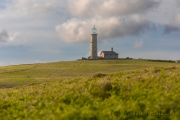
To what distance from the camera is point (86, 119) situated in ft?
28.9

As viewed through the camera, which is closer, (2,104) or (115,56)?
(2,104)

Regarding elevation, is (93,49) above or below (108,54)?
above

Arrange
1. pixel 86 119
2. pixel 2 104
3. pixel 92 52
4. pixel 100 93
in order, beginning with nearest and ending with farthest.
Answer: pixel 86 119, pixel 100 93, pixel 2 104, pixel 92 52

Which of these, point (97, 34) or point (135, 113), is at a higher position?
point (97, 34)

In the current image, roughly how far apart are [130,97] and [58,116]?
307cm

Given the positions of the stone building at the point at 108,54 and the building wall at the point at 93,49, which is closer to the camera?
the building wall at the point at 93,49

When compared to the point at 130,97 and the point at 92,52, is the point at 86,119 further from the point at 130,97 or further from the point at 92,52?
the point at 92,52

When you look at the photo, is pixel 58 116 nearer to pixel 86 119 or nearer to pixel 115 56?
pixel 86 119

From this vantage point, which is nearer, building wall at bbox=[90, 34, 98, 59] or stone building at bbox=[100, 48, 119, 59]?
building wall at bbox=[90, 34, 98, 59]

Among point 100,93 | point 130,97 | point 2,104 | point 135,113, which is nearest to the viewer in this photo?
point 135,113

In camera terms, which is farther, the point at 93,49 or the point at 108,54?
the point at 108,54

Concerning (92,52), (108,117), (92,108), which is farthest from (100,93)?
(92,52)

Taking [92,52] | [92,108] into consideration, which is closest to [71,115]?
[92,108]

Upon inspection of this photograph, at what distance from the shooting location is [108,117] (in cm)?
888
